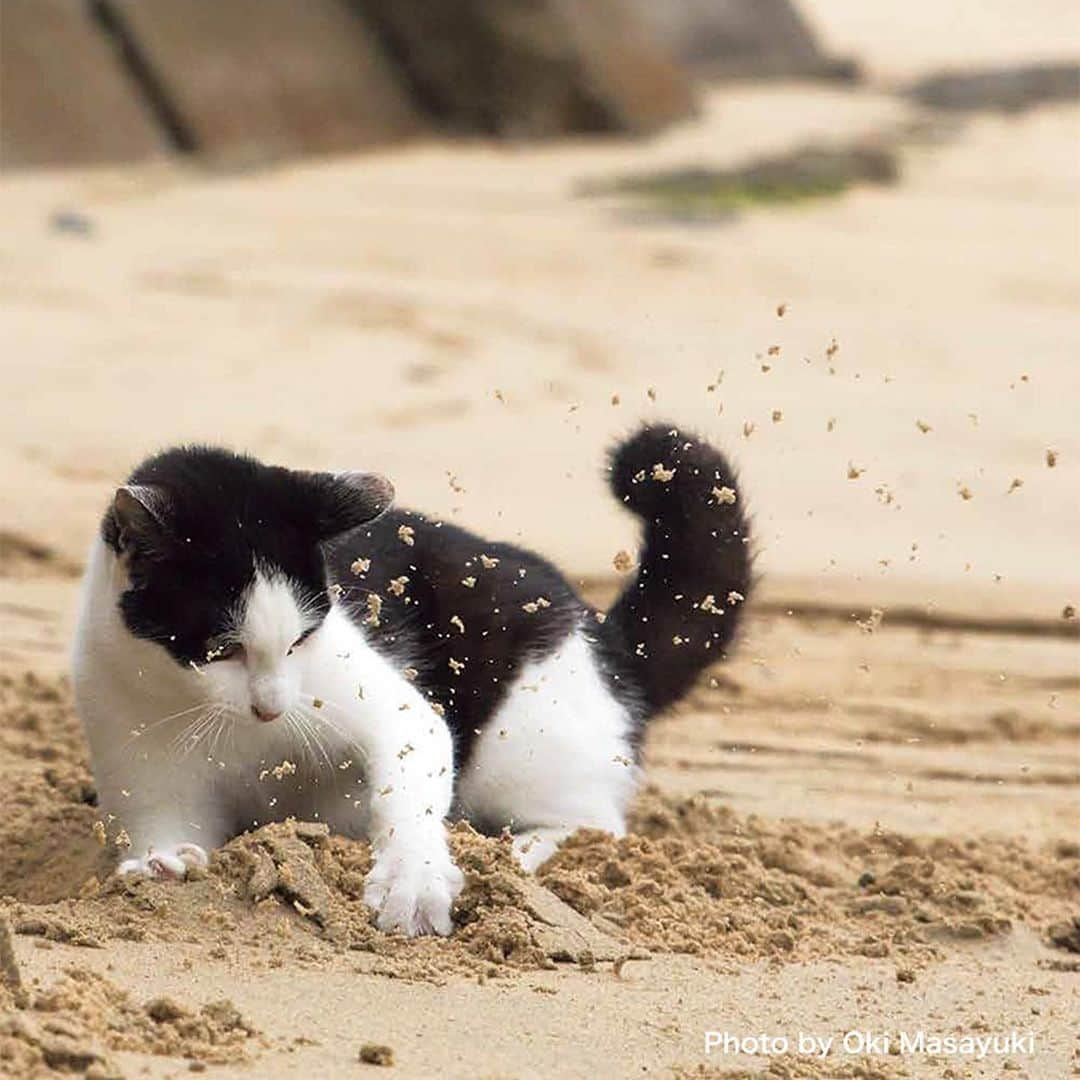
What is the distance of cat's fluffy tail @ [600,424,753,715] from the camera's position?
4434mm

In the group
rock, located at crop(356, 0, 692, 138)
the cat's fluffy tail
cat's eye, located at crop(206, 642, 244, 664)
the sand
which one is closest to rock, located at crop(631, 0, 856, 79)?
rock, located at crop(356, 0, 692, 138)

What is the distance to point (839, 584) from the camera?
610 centimetres

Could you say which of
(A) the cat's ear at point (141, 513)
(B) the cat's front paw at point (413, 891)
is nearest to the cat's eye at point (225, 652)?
(A) the cat's ear at point (141, 513)

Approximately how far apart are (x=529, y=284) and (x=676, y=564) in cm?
499

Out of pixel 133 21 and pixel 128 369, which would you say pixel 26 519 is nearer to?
pixel 128 369

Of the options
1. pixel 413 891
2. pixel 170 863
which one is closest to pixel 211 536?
pixel 170 863

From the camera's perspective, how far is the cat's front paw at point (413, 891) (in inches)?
138

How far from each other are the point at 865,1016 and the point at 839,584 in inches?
108

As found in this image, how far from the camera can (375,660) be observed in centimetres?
404

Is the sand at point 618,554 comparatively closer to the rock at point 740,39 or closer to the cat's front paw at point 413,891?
the cat's front paw at point 413,891

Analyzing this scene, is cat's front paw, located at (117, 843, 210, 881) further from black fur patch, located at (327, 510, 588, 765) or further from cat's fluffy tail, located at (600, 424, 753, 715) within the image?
cat's fluffy tail, located at (600, 424, 753, 715)

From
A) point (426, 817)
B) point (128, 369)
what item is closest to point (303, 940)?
point (426, 817)

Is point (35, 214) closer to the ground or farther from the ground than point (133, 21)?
closer to the ground

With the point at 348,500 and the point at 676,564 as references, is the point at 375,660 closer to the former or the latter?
the point at 348,500
